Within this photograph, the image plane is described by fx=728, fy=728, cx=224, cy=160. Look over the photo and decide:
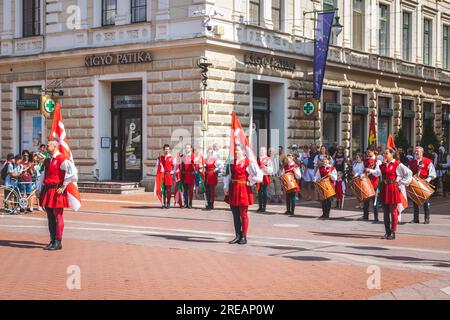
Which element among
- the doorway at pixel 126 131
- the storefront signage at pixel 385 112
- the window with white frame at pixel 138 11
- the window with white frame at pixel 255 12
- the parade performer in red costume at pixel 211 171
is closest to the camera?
the parade performer in red costume at pixel 211 171

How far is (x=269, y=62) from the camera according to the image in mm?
29844

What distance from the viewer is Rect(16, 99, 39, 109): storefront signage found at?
32.1m

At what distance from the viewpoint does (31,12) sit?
3288 centimetres

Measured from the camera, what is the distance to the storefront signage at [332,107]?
3353 centimetres

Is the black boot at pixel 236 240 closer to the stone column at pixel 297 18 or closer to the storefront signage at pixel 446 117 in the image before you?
the stone column at pixel 297 18

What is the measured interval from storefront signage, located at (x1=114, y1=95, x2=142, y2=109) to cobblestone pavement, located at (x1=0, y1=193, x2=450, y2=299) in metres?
10.4

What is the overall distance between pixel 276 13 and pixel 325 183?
13545 mm

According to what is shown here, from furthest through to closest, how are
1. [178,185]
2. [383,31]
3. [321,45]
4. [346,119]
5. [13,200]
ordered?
1. [383,31]
2. [346,119]
3. [321,45]
4. [178,185]
5. [13,200]

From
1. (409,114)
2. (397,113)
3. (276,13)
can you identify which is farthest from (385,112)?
(276,13)

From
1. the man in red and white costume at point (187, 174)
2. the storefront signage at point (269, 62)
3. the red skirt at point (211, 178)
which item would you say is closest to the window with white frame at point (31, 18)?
the storefront signage at point (269, 62)

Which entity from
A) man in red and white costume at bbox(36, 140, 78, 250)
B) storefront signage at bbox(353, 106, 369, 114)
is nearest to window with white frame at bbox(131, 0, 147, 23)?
storefront signage at bbox(353, 106, 369, 114)

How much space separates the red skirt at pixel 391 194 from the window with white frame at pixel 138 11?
16.3 meters

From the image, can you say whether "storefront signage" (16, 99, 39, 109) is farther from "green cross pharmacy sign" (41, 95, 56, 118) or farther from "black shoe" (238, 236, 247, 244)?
"black shoe" (238, 236, 247, 244)

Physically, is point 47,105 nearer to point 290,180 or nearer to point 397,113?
point 290,180
